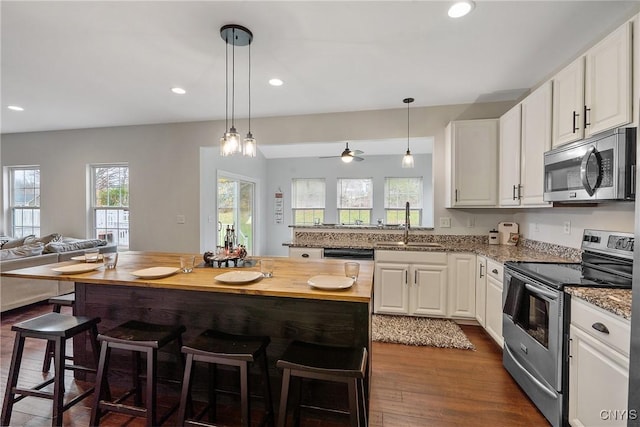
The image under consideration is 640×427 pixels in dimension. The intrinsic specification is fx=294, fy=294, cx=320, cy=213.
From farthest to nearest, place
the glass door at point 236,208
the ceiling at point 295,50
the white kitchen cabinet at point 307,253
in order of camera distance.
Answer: the glass door at point 236,208 → the white kitchen cabinet at point 307,253 → the ceiling at point 295,50

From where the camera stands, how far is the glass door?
5348mm

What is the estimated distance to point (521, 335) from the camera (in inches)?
82.4

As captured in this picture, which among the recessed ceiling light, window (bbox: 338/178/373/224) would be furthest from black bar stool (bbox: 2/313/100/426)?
window (bbox: 338/178/373/224)

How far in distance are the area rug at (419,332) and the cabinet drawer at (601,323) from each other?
139 cm

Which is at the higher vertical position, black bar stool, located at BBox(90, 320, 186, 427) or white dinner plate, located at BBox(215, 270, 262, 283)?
white dinner plate, located at BBox(215, 270, 262, 283)

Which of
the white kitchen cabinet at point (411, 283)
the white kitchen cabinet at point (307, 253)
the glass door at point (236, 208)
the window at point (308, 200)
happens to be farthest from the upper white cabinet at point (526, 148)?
the window at point (308, 200)

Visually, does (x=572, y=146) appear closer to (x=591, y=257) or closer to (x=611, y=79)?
(x=611, y=79)

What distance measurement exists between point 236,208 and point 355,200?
2858mm

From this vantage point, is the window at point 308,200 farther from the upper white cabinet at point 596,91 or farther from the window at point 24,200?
the upper white cabinet at point 596,91

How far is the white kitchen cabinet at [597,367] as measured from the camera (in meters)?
1.30

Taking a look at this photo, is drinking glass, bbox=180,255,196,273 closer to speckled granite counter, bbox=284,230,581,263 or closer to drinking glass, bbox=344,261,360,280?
drinking glass, bbox=344,261,360,280

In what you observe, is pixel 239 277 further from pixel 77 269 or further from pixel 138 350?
pixel 77 269

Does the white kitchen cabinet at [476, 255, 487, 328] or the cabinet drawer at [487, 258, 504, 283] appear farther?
the white kitchen cabinet at [476, 255, 487, 328]

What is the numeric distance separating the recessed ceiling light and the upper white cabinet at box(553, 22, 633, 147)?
0.82m
